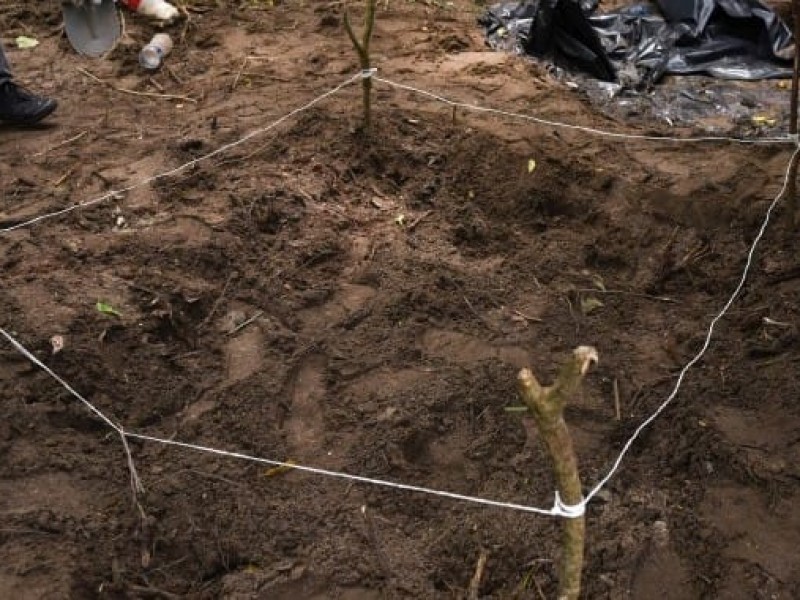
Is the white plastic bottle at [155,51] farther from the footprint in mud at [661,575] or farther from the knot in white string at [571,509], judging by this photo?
the knot in white string at [571,509]

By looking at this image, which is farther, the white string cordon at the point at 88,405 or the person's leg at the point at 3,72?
the person's leg at the point at 3,72

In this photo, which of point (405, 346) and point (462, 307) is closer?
point (405, 346)

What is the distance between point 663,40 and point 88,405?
3.91m

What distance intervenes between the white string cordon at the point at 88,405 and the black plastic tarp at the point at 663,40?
11.2 ft

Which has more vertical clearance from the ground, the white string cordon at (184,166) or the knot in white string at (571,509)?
the knot in white string at (571,509)

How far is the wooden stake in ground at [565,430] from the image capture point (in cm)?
128

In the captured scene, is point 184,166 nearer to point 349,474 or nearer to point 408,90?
point 408,90

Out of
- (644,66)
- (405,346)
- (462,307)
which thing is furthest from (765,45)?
(405,346)

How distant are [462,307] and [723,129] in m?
2.10

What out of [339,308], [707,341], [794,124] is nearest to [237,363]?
[339,308]

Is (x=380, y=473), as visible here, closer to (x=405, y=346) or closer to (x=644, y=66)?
(x=405, y=346)

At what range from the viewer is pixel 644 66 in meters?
4.63

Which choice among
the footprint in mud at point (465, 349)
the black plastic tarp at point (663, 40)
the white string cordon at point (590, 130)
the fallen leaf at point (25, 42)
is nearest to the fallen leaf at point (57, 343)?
the footprint in mud at point (465, 349)

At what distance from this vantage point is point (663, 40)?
15.6 ft
